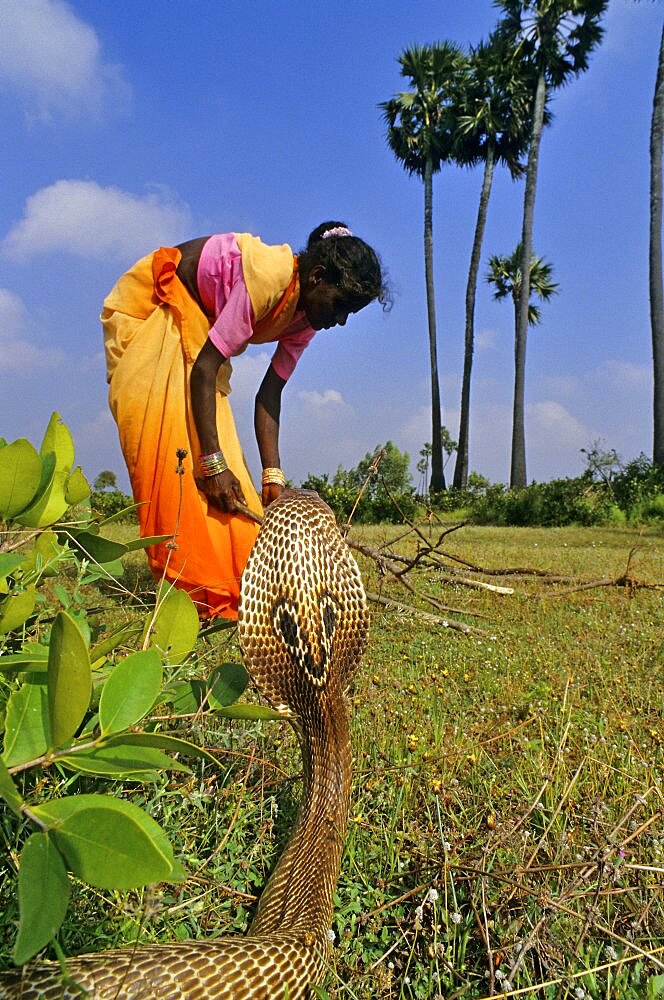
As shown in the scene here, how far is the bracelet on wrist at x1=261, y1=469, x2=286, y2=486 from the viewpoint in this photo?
3725 millimetres

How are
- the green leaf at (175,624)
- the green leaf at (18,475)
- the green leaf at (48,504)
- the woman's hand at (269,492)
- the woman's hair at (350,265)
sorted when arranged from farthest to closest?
the woman's hand at (269,492)
the woman's hair at (350,265)
the green leaf at (175,624)
the green leaf at (48,504)
the green leaf at (18,475)

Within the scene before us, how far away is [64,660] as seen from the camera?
1.80 ft

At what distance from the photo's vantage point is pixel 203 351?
3.31m

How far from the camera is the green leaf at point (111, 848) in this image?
50 centimetres

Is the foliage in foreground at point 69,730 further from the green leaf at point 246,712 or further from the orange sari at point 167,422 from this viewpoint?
the orange sari at point 167,422

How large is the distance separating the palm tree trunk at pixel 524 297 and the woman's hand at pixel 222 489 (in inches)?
648

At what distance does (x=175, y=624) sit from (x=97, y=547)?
0.68ft

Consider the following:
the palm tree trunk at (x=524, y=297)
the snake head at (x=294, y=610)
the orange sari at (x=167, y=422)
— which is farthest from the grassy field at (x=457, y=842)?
the palm tree trunk at (x=524, y=297)

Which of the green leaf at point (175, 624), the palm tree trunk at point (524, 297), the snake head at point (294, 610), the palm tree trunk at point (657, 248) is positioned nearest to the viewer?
the green leaf at point (175, 624)

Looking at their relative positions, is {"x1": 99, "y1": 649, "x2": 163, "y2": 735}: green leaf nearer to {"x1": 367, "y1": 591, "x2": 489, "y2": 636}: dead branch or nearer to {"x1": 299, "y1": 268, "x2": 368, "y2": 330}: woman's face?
{"x1": 367, "y1": 591, "x2": 489, "y2": 636}: dead branch

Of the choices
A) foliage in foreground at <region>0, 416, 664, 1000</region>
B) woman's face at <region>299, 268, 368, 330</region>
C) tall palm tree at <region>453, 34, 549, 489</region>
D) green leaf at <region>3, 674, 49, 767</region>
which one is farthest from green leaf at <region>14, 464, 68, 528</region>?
tall palm tree at <region>453, 34, 549, 489</region>

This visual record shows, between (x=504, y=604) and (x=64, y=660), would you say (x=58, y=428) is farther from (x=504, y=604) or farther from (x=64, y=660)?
(x=504, y=604)

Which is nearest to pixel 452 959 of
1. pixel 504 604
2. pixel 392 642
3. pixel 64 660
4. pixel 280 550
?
pixel 280 550

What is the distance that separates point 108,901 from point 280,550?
1.95ft
